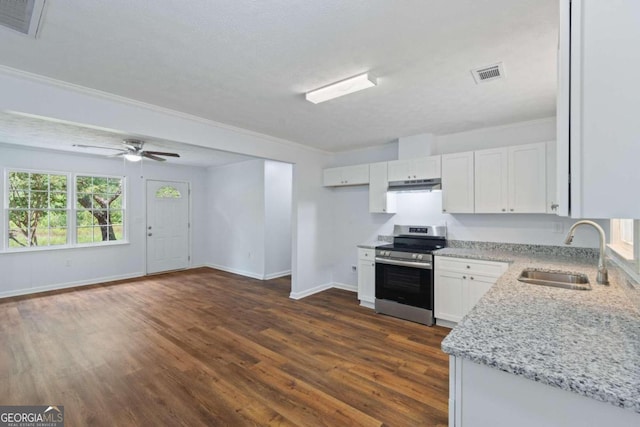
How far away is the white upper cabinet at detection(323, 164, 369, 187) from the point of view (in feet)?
15.2

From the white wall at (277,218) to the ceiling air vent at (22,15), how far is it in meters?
4.38

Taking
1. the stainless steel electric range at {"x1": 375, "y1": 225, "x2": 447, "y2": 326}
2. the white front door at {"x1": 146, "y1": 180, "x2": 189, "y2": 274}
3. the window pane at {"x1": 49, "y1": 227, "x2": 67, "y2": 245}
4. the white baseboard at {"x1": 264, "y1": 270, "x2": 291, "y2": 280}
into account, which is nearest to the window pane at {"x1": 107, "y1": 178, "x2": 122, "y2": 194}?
the white front door at {"x1": 146, "y1": 180, "x2": 189, "y2": 274}

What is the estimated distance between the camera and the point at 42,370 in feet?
8.57

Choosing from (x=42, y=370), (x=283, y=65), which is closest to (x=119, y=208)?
(x=42, y=370)

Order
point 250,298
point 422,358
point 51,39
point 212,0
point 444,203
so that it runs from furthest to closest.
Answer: point 250,298 < point 444,203 < point 422,358 < point 51,39 < point 212,0

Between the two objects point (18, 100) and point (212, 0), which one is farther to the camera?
point (18, 100)

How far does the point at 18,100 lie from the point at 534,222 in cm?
529

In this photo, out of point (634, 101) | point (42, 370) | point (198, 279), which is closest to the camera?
point (634, 101)

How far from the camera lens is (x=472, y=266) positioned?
3320 mm

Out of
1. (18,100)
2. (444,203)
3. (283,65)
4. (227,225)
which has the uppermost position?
(283,65)

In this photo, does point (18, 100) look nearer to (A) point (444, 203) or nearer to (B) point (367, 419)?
(B) point (367, 419)

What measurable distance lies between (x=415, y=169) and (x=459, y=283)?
5.32 ft

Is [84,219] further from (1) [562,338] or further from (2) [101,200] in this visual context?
(1) [562,338]

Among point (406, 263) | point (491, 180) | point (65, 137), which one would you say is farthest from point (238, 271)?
point (491, 180)
